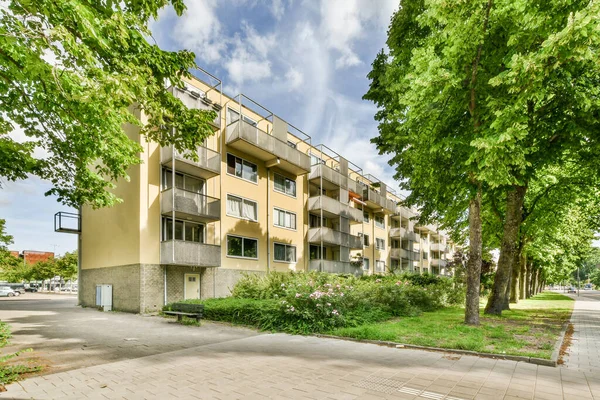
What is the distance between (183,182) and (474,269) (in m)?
15.1

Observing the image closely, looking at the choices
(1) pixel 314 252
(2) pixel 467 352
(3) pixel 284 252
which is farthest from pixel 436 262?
(2) pixel 467 352

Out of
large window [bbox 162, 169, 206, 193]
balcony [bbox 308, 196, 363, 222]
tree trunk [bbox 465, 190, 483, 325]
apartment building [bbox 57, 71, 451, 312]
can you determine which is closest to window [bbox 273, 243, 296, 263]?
apartment building [bbox 57, 71, 451, 312]

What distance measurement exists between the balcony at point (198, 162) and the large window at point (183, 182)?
0.36m

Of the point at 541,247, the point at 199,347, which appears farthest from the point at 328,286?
the point at 541,247

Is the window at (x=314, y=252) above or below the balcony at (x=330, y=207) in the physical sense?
below

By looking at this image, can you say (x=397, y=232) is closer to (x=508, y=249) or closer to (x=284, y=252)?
(x=284, y=252)

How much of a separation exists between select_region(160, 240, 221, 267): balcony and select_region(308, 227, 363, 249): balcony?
10.4 m

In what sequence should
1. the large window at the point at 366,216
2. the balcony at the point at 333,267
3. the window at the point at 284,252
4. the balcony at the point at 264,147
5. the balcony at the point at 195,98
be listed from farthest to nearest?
1. the large window at the point at 366,216
2. the balcony at the point at 333,267
3. the window at the point at 284,252
4. the balcony at the point at 264,147
5. the balcony at the point at 195,98

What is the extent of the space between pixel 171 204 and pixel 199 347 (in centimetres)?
1019

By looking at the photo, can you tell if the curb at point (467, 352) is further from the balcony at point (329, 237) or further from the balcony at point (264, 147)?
the balcony at point (329, 237)

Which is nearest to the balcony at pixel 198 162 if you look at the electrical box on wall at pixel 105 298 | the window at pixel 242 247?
the window at pixel 242 247

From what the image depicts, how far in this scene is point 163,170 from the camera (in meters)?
18.9

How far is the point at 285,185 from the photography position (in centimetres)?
2703

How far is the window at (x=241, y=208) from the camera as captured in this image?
22.3m
